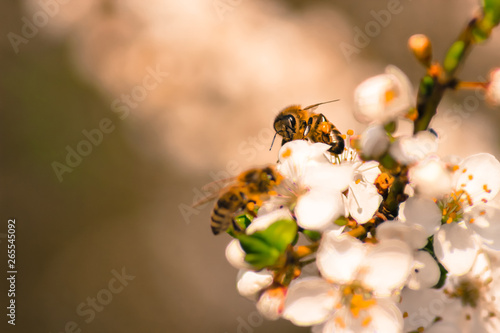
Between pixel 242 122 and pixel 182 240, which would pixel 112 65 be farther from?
pixel 182 240

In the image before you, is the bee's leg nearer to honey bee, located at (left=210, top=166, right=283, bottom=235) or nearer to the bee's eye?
honey bee, located at (left=210, top=166, right=283, bottom=235)

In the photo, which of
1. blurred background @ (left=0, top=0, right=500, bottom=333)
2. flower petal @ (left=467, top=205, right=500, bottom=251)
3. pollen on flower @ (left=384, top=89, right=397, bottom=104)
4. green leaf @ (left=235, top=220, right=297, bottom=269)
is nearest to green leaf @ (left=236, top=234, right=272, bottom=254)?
green leaf @ (left=235, top=220, right=297, bottom=269)


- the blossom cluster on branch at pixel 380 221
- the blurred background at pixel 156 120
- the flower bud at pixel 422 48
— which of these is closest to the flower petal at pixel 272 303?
the blossom cluster on branch at pixel 380 221

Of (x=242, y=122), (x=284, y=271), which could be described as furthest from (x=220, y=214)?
(x=242, y=122)

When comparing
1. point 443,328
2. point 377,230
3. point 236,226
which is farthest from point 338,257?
point 443,328

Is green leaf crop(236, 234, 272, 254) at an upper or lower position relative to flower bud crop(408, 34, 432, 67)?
lower

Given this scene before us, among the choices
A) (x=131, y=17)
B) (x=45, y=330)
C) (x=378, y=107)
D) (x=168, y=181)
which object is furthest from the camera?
(x=168, y=181)
